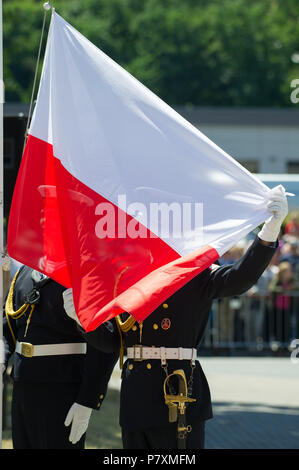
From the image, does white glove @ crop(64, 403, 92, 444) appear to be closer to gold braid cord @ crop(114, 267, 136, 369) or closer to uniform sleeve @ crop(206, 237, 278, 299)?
gold braid cord @ crop(114, 267, 136, 369)

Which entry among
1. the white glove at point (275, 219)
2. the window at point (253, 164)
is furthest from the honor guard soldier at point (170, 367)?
the window at point (253, 164)

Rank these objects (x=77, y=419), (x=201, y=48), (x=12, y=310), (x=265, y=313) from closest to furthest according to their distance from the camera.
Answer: (x=77, y=419) < (x=12, y=310) < (x=265, y=313) < (x=201, y=48)

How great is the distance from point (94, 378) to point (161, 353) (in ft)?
1.75

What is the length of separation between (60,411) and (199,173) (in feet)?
→ 4.90

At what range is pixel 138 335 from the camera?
4.82m

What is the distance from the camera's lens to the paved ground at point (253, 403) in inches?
352

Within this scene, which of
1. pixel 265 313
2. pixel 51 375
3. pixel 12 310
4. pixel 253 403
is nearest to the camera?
pixel 51 375

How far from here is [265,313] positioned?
1516cm

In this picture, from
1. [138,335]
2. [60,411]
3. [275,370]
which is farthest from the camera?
[275,370]

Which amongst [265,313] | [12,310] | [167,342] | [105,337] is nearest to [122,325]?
[105,337]

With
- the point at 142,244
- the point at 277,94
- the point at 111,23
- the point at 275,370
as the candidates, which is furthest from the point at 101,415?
the point at 111,23

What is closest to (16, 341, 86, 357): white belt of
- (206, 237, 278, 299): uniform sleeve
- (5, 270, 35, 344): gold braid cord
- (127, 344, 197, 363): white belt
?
(5, 270, 35, 344): gold braid cord

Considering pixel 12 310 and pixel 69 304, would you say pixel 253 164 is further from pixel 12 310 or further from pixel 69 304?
pixel 69 304

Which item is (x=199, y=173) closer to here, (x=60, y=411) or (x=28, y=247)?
(x=28, y=247)
